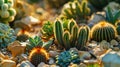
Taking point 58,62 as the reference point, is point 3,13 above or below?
above

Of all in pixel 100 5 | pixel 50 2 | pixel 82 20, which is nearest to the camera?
pixel 82 20

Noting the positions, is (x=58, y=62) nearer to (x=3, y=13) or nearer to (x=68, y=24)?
(x=68, y=24)

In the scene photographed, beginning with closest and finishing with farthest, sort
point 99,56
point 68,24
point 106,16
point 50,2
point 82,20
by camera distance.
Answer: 1. point 99,56
2. point 68,24
3. point 106,16
4. point 82,20
5. point 50,2

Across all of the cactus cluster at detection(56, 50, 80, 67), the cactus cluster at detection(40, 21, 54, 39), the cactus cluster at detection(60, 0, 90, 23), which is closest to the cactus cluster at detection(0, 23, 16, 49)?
the cactus cluster at detection(40, 21, 54, 39)

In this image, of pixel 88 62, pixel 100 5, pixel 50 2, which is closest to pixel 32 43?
pixel 88 62

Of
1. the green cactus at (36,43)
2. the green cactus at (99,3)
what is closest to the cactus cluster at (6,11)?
the green cactus at (36,43)
